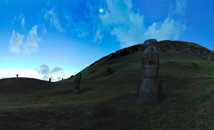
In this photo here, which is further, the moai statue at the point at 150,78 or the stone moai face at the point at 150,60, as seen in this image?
the stone moai face at the point at 150,60

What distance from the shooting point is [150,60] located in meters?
19.1

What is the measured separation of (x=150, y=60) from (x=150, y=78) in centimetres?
213

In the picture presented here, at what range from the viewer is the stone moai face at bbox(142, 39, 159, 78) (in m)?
18.7

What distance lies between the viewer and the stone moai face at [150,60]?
18.7 meters

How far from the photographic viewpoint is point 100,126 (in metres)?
13.2

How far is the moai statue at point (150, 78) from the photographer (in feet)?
58.6

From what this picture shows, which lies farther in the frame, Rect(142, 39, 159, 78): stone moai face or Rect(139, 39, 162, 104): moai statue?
Rect(142, 39, 159, 78): stone moai face

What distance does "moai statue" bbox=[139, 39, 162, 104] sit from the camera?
17.9 m

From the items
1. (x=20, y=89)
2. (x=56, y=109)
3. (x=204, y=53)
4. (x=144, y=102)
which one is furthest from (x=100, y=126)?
(x=204, y=53)

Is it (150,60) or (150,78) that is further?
(150,60)

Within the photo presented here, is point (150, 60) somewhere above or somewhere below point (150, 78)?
above

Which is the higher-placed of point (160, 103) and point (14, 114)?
point (160, 103)

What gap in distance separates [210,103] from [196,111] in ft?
4.47

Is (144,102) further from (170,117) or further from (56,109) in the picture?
(56,109)
